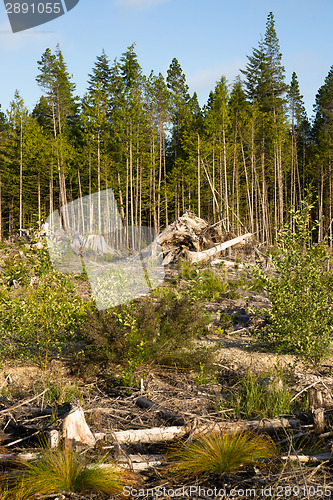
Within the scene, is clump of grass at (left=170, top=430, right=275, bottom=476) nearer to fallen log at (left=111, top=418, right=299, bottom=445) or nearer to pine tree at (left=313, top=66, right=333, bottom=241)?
fallen log at (left=111, top=418, right=299, bottom=445)

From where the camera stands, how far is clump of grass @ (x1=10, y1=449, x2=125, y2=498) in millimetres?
2812

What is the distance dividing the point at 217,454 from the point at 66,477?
117cm

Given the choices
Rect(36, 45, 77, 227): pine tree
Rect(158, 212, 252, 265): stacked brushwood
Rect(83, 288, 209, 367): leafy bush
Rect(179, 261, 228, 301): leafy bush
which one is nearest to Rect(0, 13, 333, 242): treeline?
Rect(36, 45, 77, 227): pine tree

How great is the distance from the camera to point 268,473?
304cm

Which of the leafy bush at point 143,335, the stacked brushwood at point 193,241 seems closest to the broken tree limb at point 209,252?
the stacked brushwood at point 193,241

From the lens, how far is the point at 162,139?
34.4 meters

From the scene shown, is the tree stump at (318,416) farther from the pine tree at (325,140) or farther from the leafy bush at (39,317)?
the pine tree at (325,140)

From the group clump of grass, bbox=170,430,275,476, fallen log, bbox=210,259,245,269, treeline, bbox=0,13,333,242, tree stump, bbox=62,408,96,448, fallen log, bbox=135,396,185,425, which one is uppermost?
treeline, bbox=0,13,333,242

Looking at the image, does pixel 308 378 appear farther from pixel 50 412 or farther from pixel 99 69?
pixel 99 69

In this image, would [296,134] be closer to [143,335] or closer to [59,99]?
[59,99]

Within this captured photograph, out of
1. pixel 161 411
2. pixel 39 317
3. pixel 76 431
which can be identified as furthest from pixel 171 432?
pixel 39 317

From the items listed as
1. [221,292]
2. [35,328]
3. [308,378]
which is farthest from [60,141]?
[308,378]

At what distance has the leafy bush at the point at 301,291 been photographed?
16.9 ft

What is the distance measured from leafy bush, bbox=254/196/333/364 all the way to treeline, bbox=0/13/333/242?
69.2ft
